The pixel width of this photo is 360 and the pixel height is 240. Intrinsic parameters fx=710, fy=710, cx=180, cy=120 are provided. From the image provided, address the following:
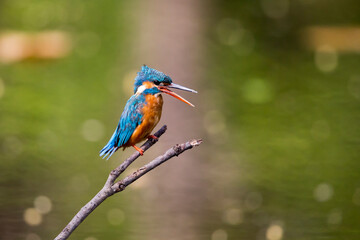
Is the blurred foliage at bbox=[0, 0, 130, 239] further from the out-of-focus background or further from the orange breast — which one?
the orange breast

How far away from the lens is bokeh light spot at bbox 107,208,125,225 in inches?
171

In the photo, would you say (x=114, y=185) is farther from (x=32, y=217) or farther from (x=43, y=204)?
(x=43, y=204)

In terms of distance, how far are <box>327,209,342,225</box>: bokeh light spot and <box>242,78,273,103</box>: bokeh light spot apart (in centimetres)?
329

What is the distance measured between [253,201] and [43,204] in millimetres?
1401

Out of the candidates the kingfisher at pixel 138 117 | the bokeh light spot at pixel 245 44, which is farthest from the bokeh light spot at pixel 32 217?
the bokeh light spot at pixel 245 44

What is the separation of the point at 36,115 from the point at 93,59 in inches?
87.8

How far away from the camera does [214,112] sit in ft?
23.6

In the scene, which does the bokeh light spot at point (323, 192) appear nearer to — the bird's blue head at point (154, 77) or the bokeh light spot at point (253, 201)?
the bokeh light spot at point (253, 201)

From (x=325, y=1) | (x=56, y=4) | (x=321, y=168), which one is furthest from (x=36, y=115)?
Answer: (x=325, y=1)

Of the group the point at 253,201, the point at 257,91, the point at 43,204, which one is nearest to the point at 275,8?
the point at 257,91

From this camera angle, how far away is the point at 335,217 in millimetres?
4531

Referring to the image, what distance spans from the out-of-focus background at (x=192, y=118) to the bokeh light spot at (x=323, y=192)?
2 cm

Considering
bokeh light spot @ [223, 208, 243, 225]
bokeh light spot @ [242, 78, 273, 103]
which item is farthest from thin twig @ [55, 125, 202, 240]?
bokeh light spot @ [242, 78, 273, 103]

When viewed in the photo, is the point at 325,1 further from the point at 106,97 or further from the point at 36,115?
the point at 36,115
